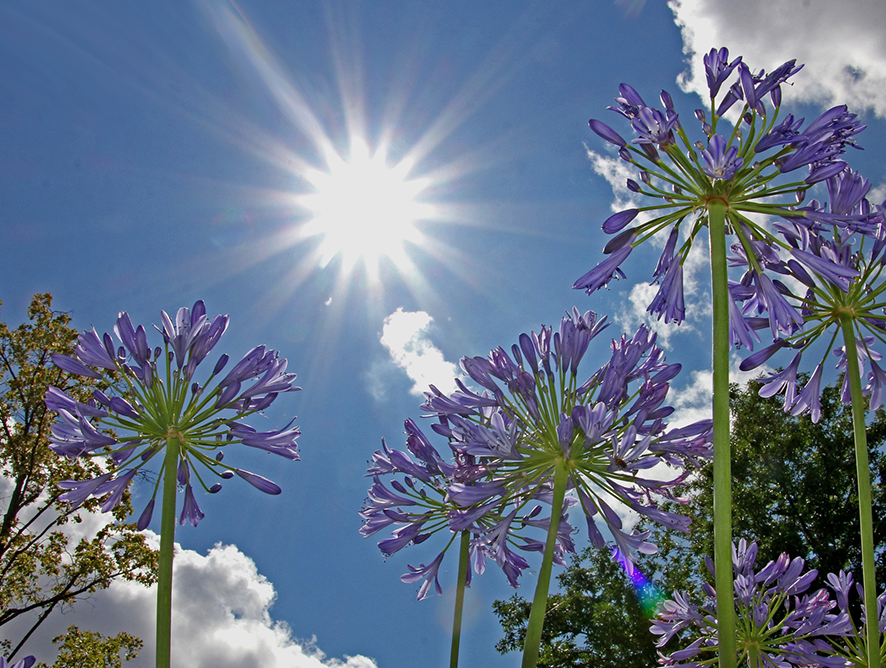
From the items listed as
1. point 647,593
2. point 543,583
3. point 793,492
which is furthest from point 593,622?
point 543,583

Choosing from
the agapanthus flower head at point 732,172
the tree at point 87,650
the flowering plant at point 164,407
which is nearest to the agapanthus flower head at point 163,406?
the flowering plant at point 164,407

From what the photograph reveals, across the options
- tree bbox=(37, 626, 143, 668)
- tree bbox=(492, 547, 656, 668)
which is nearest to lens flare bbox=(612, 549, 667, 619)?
tree bbox=(492, 547, 656, 668)

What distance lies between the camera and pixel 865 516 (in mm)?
4059

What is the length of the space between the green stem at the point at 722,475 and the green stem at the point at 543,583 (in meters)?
0.80

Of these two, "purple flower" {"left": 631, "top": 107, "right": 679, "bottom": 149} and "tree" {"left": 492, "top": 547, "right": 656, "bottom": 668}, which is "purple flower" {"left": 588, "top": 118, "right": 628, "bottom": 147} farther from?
"tree" {"left": 492, "top": 547, "right": 656, "bottom": 668}

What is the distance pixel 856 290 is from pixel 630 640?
86.1 feet

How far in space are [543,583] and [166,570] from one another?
194 centimetres

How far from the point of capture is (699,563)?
2805cm

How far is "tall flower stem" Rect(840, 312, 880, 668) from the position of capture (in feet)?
12.7

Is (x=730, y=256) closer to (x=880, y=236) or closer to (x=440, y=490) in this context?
(x=880, y=236)

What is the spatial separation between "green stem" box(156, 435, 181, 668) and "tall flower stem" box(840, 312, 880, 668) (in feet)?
12.3

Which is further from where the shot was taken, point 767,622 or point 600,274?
point 767,622

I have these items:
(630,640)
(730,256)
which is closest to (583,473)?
(730,256)

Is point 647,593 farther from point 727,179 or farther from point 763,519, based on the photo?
point 727,179
